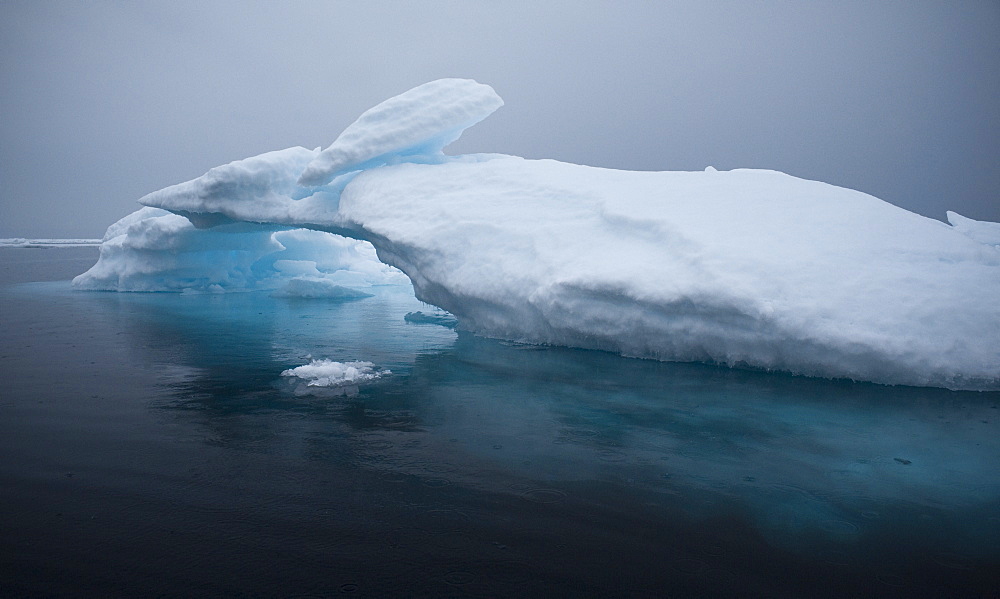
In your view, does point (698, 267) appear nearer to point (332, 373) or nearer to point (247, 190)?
point (332, 373)

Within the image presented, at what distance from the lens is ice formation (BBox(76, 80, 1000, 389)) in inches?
281

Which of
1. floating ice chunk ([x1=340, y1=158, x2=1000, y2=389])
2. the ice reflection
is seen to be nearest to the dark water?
the ice reflection

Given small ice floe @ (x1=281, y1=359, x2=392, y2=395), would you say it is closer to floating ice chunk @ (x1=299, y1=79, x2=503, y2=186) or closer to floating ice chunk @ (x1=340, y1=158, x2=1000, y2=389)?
floating ice chunk @ (x1=340, y1=158, x2=1000, y2=389)

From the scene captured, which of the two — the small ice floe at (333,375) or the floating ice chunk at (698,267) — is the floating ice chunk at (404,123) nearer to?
the floating ice chunk at (698,267)

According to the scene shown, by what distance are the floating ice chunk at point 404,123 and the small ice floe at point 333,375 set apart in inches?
208

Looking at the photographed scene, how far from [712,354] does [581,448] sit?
395cm

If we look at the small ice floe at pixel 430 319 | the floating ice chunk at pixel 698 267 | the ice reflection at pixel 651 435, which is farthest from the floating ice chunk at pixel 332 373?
the small ice floe at pixel 430 319

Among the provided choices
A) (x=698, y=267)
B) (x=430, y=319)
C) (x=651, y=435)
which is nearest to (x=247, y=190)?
(x=430, y=319)

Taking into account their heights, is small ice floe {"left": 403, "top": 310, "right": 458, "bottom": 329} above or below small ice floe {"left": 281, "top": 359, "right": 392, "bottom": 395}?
above

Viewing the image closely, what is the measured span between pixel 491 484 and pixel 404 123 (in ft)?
30.4

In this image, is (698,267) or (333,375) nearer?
(333,375)

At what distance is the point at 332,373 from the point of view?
7.26m

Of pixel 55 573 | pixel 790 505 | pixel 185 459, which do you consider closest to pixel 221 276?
pixel 185 459

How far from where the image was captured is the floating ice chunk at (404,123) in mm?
11617
